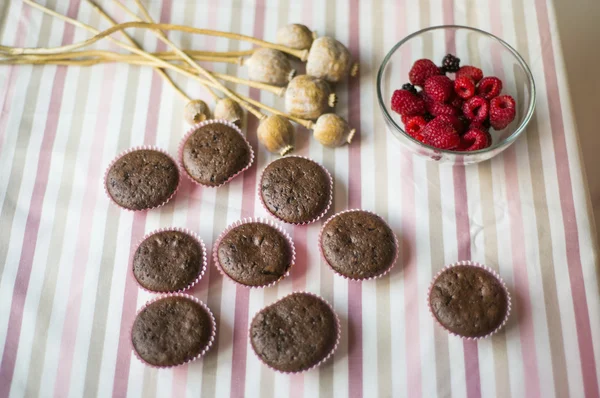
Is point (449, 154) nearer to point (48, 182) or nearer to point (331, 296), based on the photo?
point (331, 296)

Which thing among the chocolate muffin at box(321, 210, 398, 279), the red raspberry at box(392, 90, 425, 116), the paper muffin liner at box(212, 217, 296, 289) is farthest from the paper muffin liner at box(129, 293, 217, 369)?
the red raspberry at box(392, 90, 425, 116)

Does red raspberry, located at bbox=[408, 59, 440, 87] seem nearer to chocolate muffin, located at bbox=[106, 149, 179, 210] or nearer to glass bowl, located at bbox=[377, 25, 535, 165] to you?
glass bowl, located at bbox=[377, 25, 535, 165]

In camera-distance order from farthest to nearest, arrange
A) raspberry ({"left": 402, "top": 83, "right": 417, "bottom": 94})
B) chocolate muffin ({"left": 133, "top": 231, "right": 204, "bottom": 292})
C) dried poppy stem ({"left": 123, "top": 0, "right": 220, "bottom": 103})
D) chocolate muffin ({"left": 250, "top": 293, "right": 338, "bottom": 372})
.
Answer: dried poppy stem ({"left": 123, "top": 0, "right": 220, "bottom": 103}), raspberry ({"left": 402, "top": 83, "right": 417, "bottom": 94}), chocolate muffin ({"left": 133, "top": 231, "right": 204, "bottom": 292}), chocolate muffin ({"left": 250, "top": 293, "right": 338, "bottom": 372})

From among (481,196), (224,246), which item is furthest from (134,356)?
(481,196)

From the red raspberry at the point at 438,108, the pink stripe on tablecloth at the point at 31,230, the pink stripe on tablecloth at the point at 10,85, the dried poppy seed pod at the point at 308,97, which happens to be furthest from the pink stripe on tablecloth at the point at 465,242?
the pink stripe on tablecloth at the point at 10,85

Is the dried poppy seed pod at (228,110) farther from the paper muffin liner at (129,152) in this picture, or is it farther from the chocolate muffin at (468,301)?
the chocolate muffin at (468,301)

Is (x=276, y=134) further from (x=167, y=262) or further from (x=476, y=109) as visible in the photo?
(x=476, y=109)
